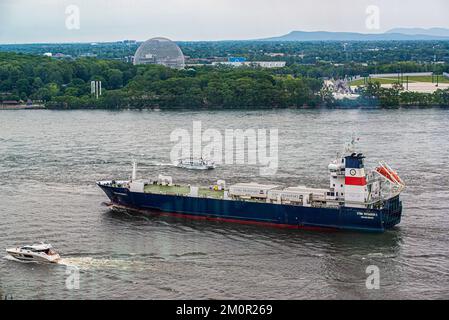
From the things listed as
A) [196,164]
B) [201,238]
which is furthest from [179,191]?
[196,164]

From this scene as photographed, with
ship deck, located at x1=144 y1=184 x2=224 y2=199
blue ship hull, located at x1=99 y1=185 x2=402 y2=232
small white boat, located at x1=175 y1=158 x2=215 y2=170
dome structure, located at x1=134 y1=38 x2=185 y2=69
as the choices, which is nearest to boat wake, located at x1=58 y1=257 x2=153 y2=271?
blue ship hull, located at x1=99 y1=185 x2=402 y2=232

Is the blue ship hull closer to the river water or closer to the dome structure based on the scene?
the river water

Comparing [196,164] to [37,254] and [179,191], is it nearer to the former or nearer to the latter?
[179,191]

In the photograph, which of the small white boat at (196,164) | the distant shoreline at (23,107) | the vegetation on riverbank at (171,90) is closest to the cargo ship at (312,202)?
the small white boat at (196,164)

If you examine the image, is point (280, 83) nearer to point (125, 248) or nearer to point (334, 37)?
point (125, 248)

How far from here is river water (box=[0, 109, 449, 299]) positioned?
12.6m

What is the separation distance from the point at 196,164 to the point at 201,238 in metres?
7.26

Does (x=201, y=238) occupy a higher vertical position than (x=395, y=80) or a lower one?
lower

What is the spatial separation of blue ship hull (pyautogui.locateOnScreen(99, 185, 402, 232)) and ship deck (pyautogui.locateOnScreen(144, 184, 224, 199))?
0.30m

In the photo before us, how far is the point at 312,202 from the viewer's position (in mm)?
16516

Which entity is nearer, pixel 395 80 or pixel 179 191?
pixel 179 191

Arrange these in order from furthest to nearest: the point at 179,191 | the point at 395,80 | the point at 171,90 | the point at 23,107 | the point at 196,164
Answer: the point at 395,80
the point at 23,107
the point at 171,90
the point at 196,164
the point at 179,191

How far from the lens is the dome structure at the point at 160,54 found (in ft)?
201

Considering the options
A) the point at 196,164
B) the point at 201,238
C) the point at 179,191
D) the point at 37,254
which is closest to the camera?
the point at 37,254
